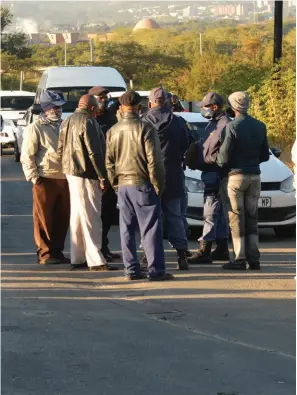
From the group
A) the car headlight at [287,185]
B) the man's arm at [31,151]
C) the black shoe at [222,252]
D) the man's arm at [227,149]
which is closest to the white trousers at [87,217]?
the man's arm at [31,151]

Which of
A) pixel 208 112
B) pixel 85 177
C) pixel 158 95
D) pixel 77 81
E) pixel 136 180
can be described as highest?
pixel 158 95

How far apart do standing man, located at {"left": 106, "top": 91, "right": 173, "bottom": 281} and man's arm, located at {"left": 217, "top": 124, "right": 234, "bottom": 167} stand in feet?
3.19

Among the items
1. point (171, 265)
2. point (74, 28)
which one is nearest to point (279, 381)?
point (171, 265)

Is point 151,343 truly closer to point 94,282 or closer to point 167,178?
point 94,282

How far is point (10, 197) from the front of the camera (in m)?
21.5

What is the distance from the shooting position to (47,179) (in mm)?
13219

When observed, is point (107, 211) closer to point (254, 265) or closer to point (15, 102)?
point (254, 265)

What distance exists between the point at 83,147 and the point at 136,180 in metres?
0.96

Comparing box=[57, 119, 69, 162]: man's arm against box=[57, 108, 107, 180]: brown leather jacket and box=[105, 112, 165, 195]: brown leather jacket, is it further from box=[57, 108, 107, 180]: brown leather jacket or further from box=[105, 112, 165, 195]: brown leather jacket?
box=[105, 112, 165, 195]: brown leather jacket

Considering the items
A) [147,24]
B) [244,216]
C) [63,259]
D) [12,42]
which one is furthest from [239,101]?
[147,24]

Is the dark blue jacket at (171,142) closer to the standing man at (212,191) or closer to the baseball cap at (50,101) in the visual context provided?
the standing man at (212,191)

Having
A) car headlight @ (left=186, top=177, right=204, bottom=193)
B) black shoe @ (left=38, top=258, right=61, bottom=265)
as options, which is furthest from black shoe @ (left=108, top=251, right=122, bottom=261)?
car headlight @ (left=186, top=177, right=204, bottom=193)

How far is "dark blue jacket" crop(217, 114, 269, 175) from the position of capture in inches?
491

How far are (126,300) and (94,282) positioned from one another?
1087mm
